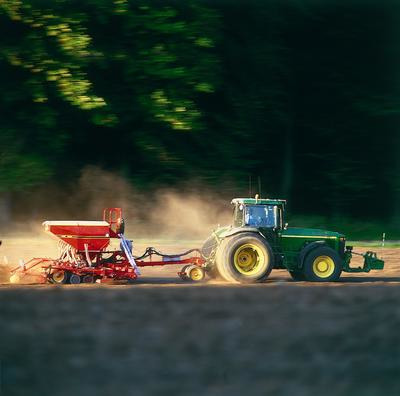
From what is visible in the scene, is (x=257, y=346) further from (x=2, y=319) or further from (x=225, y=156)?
(x=225, y=156)

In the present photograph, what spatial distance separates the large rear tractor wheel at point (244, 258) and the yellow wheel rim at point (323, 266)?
0.91m

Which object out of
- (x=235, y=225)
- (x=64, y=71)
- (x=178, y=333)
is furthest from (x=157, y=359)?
(x=64, y=71)

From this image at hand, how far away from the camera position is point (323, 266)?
508 inches

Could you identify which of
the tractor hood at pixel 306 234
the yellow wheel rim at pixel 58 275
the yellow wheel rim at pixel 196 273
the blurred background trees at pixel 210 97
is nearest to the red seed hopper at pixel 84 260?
the yellow wheel rim at pixel 58 275

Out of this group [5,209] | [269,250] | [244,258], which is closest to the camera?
[269,250]

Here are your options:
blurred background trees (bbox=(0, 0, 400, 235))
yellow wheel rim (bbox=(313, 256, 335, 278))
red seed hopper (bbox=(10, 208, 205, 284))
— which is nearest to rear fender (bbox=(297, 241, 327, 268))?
yellow wheel rim (bbox=(313, 256, 335, 278))

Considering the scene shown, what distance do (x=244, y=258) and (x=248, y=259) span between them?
69 mm

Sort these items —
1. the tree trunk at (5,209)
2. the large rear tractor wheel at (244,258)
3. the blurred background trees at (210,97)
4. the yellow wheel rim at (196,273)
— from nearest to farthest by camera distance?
Answer: the large rear tractor wheel at (244,258) → the yellow wheel rim at (196,273) → the blurred background trees at (210,97) → the tree trunk at (5,209)

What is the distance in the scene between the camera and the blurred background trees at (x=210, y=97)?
17500 mm

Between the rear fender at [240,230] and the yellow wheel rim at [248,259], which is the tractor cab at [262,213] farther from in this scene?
the yellow wheel rim at [248,259]

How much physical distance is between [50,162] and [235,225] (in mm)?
7086

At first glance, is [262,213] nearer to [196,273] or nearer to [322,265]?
[322,265]

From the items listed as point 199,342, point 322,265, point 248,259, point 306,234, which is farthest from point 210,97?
point 199,342

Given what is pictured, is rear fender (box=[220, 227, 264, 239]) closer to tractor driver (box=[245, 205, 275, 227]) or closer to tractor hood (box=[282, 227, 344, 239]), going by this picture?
tractor driver (box=[245, 205, 275, 227])
